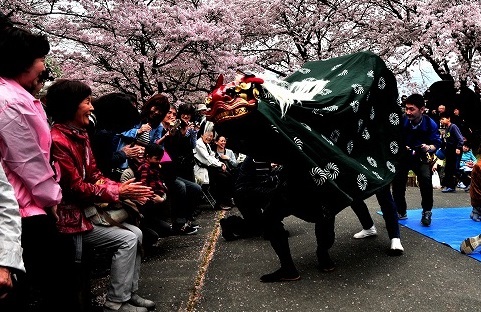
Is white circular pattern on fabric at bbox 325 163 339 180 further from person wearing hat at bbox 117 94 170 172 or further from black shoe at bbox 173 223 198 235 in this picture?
black shoe at bbox 173 223 198 235

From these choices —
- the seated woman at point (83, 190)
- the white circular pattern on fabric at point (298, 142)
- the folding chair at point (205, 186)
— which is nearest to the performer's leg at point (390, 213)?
the white circular pattern on fabric at point (298, 142)

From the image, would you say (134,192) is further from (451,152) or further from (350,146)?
(451,152)

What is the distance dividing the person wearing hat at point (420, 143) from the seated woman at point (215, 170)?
3.00 metres

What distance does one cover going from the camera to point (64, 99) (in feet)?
9.16

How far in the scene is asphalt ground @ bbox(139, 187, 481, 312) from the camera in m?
3.22

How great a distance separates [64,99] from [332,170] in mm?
2127

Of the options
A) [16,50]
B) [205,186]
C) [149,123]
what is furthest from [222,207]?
[16,50]

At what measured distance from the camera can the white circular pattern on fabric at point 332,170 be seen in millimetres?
3380

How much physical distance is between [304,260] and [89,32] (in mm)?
10515

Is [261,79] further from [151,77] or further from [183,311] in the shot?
[151,77]

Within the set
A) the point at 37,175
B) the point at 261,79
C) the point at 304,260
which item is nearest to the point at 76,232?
the point at 37,175

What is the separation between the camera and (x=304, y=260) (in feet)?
14.2

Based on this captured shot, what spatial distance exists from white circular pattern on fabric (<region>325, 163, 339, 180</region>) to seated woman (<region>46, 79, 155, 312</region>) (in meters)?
1.45

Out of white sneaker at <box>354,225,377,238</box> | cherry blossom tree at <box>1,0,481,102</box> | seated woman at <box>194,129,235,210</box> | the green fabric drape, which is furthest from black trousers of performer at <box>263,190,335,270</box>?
cherry blossom tree at <box>1,0,481,102</box>
